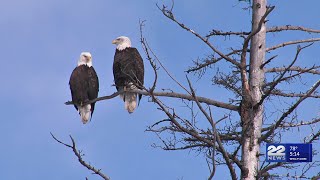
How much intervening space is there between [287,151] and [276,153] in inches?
5.9

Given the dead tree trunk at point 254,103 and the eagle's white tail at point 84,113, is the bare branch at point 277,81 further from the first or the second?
the eagle's white tail at point 84,113

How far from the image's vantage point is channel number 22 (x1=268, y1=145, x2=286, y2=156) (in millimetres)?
9086

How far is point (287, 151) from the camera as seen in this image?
905 cm

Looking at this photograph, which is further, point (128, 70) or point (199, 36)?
point (128, 70)

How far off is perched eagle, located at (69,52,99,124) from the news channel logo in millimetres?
5136

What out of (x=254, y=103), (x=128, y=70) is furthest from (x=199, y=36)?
(x=128, y=70)

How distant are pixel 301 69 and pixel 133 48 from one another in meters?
4.33

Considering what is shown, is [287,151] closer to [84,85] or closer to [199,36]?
[199,36]

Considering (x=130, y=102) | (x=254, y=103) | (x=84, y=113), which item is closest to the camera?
(x=254, y=103)

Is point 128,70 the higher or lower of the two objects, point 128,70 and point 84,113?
the higher

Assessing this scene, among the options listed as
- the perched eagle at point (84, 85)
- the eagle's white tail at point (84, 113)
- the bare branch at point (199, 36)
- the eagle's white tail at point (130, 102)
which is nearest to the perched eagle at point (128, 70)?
the eagle's white tail at point (130, 102)

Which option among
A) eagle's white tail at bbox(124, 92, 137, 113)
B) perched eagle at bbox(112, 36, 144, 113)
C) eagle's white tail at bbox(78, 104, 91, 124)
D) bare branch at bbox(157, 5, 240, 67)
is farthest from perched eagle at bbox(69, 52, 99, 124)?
bare branch at bbox(157, 5, 240, 67)

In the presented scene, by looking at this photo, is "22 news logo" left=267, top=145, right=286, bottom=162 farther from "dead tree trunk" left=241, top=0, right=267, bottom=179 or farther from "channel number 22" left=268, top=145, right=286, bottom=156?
"dead tree trunk" left=241, top=0, right=267, bottom=179

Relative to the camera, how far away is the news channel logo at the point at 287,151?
9.05 metres
